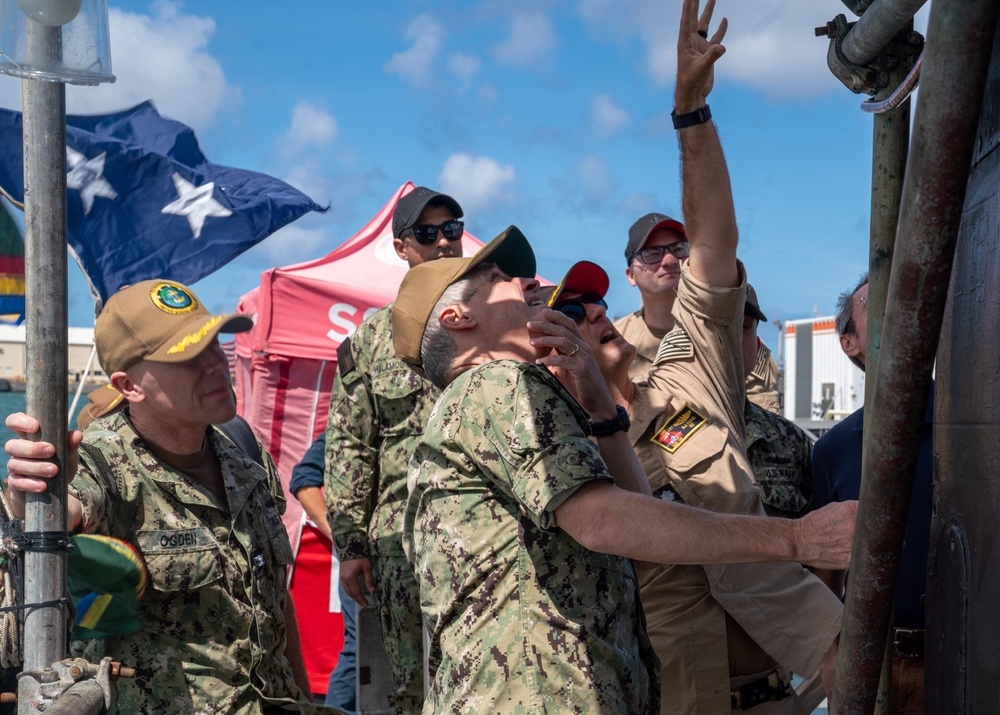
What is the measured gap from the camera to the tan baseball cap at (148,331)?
309cm

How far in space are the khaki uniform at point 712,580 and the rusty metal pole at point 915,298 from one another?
5.23ft

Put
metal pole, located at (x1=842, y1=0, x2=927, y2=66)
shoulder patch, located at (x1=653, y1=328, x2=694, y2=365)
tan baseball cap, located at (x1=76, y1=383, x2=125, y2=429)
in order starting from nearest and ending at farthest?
metal pole, located at (x1=842, y1=0, x2=927, y2=66) < shoulder patch, located at (x1=653, y1=328, x2=694, y2=365) < tan baseball cap, located at (x1=76, y1=383, x2=125, y2=429)

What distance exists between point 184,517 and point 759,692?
167 centimetres

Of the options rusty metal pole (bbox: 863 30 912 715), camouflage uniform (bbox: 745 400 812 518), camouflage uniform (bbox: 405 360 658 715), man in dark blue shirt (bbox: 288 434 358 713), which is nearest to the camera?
rusty metal pole (bbox: 863 30 912 715)

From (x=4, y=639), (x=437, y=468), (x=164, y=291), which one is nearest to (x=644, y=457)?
(x=437, y=468)

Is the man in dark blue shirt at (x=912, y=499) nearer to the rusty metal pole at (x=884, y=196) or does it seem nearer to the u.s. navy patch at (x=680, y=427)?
the u.s. navy patch at (x=680, y=427)

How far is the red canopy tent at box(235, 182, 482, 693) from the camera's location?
Result: 22.7 feet

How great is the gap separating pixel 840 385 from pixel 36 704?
25.9 meters

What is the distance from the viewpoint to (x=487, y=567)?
219cm

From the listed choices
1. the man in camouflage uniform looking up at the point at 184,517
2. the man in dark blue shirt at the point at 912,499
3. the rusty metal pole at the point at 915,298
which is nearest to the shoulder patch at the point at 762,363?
the man in dark blue shirt at the point at 912,499

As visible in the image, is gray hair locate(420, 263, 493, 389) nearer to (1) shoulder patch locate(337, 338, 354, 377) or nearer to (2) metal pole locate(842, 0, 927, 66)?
(2) metal pole locate(842, 0, 927, 66)

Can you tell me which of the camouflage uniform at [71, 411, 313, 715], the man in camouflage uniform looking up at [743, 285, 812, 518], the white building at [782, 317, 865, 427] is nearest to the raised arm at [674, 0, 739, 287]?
the man in camouflage uniform looking up at [743, 285, 812, 518]

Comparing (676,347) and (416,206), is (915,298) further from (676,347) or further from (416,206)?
(416,206)

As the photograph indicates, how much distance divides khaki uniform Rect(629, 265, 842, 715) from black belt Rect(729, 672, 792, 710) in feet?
0.07
